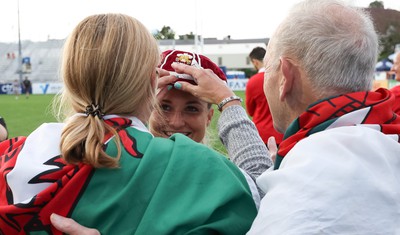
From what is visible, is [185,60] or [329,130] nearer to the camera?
[329,130]

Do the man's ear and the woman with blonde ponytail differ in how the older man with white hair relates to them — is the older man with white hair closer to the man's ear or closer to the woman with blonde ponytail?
the man's ear

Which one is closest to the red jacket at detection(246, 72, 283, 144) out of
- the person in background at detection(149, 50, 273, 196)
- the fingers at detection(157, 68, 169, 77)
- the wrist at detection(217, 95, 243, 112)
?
the person in background at detection(149, 50, 273, 196)

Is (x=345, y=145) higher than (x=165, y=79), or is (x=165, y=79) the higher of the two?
(x=345, y=145)

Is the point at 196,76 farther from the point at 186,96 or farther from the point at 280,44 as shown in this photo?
the point at 280,44

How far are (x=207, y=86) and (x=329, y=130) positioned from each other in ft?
3.04

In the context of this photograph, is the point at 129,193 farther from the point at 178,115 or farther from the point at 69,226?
the point at 178,115

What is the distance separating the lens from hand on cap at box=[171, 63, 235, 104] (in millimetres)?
2402

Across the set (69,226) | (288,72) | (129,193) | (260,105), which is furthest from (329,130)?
(260,105)

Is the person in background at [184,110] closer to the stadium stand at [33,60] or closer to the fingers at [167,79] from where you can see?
the fingers at [167,79]

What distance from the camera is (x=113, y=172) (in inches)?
65.8

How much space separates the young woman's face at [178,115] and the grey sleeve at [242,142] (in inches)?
28.4

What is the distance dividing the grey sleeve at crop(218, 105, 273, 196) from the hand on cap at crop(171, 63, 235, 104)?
13cm

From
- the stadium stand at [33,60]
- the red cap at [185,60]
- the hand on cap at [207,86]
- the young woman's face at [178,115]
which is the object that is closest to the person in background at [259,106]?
the young woman's face at [178,115]

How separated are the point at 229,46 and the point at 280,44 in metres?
77.9
